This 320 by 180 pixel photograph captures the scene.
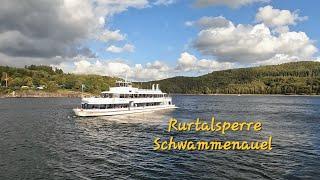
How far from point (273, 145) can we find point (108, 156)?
23.5 meters

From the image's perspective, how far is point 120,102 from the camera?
97812 mm

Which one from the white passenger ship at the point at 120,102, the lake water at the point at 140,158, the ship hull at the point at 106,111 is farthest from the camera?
the white passenger ship at the point at 120,102

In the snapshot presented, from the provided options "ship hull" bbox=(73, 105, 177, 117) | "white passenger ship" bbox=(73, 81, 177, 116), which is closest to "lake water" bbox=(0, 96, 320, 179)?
"ship hull" bbox=(73, 105, 177, 117)

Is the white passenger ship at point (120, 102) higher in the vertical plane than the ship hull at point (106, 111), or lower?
higher

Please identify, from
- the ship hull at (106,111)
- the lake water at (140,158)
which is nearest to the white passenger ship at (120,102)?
the ship hull at (106,111)

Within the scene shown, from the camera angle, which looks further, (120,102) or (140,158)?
(120,102)

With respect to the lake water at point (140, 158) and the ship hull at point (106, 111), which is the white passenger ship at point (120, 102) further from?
the lake water at point (140, 158)

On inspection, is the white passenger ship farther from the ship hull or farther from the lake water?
the lake water

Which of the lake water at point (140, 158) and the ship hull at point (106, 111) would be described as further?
the ship hull at point (106, 111)

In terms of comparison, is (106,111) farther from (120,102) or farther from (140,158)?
(140,158)

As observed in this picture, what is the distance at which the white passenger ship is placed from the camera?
90.5 metres

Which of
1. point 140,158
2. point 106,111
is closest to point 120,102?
point 106,111

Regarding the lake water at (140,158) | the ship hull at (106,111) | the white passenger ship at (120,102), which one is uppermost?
the white passenger ship at (120,102)

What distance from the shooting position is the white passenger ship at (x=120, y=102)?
90500mm
